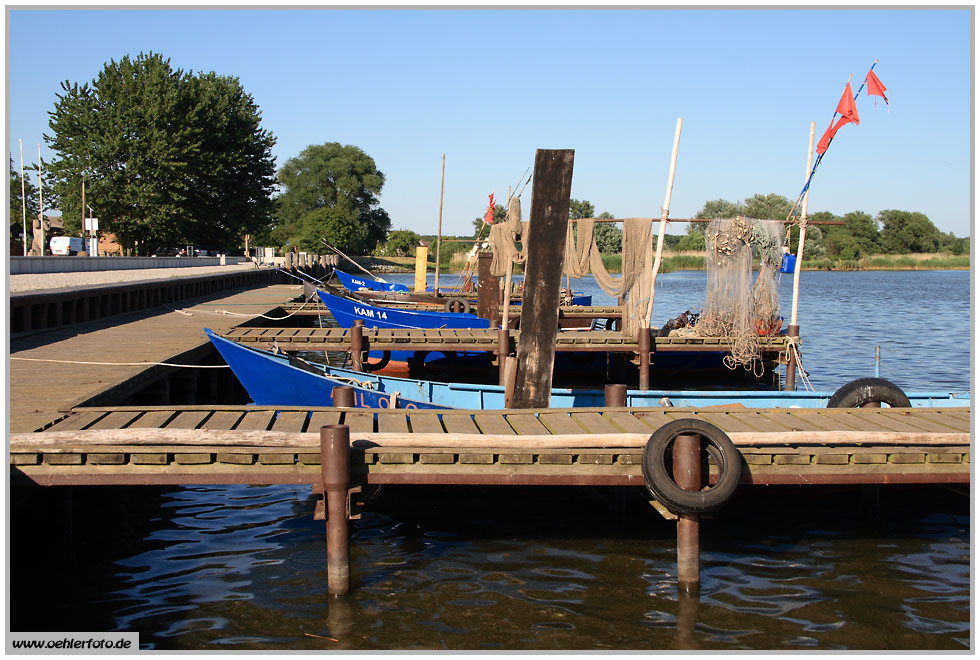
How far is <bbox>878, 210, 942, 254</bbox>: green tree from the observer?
10606 centimetres

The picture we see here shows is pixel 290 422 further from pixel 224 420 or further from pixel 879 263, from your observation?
pixel 879 263

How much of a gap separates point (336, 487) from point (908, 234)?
4506 inches

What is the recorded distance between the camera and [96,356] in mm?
13305

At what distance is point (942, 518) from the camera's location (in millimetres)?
9656

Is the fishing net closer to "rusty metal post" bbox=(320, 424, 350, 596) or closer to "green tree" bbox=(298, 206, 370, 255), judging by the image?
"rusty metal post" bbox=(320, 424, 350, 596)

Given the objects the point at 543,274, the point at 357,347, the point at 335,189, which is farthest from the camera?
the point at 335,189

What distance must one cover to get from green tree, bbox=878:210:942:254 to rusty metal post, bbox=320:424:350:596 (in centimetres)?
11216

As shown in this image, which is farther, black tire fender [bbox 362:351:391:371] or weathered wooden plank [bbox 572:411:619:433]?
black tire fender [bbox 362:351:391:371]

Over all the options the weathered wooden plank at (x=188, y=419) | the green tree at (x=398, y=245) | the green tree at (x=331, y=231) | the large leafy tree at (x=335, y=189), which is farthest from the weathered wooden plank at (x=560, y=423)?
the green tree at (x=398, y=245)

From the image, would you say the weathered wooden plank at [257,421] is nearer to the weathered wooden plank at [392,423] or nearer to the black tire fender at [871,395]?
the weathered wooden plank at [392,423]

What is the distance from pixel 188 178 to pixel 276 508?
142 ft

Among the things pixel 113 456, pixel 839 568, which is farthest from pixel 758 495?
pixel 113 456

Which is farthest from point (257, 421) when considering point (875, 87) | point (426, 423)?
point (875, 87)

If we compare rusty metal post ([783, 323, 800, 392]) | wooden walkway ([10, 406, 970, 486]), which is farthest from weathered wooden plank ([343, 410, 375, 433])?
rusty metal post ([783, 323, 800, 392])
